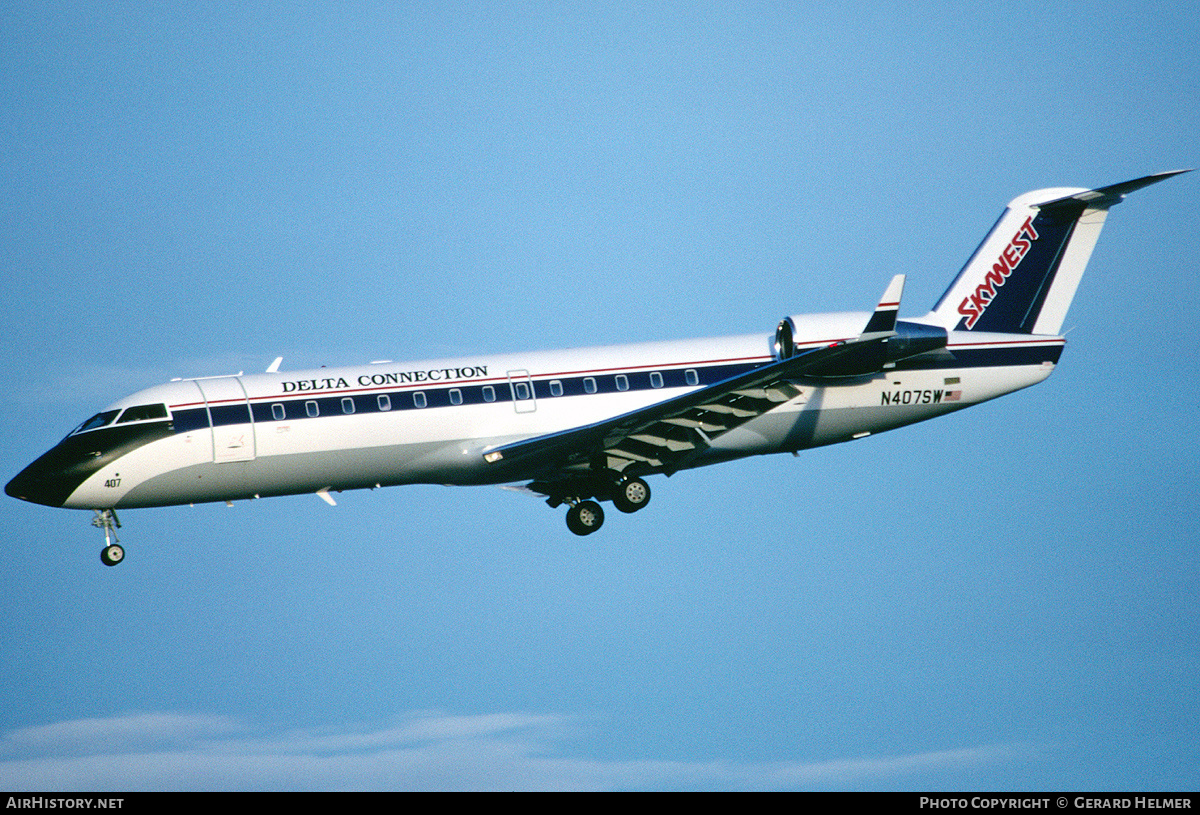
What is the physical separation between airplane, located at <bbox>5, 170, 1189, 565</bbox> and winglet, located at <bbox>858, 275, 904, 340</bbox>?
0.15ft

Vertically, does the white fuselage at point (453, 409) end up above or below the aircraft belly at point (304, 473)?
above

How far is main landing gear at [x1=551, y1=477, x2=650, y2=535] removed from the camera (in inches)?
1275

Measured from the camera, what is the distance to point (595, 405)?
1245 inches

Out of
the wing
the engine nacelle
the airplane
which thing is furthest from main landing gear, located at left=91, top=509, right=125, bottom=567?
the engine nacelle

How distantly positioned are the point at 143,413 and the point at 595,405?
32.8 ft

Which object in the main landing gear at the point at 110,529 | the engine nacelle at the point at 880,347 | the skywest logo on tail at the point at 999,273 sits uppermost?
the skywest logo on tail at the point at 999,273

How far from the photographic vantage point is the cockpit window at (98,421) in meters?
29.9

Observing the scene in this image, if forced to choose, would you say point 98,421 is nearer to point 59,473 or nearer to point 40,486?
point 59,473

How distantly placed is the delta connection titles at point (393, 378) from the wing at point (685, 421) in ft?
6.36

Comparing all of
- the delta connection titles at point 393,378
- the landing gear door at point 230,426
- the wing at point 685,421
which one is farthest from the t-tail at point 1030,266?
the landing gear door at point 230,426

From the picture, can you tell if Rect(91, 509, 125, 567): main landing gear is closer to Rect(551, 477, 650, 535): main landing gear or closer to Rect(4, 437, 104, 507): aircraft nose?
Rect(4, 437, 104, 507): aircraft nose
